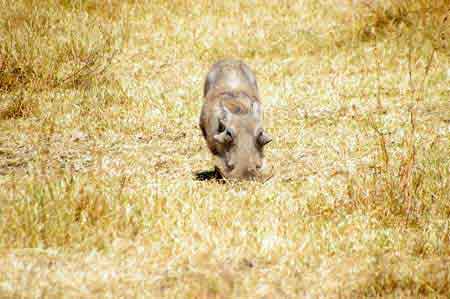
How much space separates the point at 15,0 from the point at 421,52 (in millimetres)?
6870

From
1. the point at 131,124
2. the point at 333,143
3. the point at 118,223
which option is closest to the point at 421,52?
the point at 333,143

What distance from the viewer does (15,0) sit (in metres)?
13.4

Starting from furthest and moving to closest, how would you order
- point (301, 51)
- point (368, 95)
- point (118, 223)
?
point (301, 51)
point (368, 95)
point (118, 223)

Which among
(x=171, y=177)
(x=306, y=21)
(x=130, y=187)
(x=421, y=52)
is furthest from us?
(x=306, y=21)

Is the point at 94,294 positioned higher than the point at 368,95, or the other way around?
the point at 94,294

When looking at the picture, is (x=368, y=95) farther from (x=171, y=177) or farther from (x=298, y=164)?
(x=171, y=177)

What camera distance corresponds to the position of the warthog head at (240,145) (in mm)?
6785

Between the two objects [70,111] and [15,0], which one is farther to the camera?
[15,0]

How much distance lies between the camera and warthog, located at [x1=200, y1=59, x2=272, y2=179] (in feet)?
22.3

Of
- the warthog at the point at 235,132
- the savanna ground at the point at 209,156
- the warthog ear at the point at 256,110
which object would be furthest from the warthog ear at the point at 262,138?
the savanna ground at the point at 209,156

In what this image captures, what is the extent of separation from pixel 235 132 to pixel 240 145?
0.13 metres

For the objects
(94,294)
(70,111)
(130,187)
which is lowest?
(70,111)

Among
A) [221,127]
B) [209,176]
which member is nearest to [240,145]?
[221,127]

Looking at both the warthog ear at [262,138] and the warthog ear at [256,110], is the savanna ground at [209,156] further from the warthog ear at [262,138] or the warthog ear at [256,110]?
the warthog ear at [256,110]
